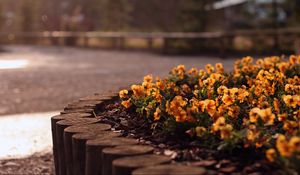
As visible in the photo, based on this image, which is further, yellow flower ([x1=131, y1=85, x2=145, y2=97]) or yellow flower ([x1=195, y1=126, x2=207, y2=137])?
yellow flower ([x1=131, y1=85, x2=145, y2=97])

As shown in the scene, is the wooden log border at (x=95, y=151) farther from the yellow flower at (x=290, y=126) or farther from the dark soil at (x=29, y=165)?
the dark soil at (x=29, y=165)

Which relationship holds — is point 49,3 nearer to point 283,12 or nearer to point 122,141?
point 283,12

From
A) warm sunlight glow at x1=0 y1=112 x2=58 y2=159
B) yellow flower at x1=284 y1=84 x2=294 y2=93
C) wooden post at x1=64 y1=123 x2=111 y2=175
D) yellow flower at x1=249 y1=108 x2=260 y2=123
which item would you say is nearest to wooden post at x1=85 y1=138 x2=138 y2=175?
wooden post at x1=64 y1=123 x2=111 y2=175

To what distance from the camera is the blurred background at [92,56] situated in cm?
545

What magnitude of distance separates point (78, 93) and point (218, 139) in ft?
Result: 18.8

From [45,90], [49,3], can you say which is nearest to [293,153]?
[45,90]

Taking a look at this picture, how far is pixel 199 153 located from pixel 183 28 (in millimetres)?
20920

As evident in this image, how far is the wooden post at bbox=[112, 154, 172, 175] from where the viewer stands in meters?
2.27

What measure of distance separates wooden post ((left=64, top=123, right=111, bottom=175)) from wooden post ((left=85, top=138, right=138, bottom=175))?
0.23m

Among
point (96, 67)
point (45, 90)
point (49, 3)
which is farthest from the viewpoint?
point (49, 3)

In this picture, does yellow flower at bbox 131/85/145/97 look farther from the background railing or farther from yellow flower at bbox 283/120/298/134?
the background railing

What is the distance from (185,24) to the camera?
23.4 meters

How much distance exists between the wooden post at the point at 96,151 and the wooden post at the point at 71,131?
231 millimetres

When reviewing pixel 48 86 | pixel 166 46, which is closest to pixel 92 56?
pixel 166 46
